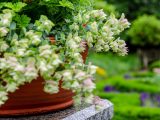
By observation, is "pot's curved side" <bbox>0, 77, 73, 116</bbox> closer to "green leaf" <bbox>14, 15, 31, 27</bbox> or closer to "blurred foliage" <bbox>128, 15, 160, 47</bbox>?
"green leaf" <bbox>14, 15, 31, 27</bbox>

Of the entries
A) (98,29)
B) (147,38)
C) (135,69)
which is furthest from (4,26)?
(147,38)

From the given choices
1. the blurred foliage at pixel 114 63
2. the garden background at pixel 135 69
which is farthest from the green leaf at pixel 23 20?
the blurred foliage at pixel 114 63

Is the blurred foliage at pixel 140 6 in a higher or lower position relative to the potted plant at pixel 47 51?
higher

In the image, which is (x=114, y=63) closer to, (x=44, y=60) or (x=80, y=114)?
(x=80, y=114)

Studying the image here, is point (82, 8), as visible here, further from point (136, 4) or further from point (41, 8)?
point (136, 4)

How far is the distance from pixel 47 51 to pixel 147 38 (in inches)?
477

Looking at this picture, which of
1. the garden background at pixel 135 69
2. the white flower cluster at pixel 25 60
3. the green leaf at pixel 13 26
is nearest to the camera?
the white flower cluster at pixel 25 60

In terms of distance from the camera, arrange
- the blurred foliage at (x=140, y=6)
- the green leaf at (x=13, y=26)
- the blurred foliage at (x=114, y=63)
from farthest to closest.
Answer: the blurred foliage at (x=140, y=6) < the blurred foliage at (x=114, y=63) < the green leaf at (x=13, y=26)

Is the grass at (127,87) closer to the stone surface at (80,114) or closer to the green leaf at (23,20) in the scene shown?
the stone surface at (80,114)

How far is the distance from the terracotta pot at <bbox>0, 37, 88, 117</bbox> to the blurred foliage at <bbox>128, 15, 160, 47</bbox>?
11655 mm

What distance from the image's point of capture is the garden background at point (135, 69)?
5.46 meters

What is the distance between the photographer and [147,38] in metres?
13.5

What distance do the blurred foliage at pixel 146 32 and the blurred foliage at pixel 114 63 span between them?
62 centimetres

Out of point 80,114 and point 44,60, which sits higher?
point 44,60
